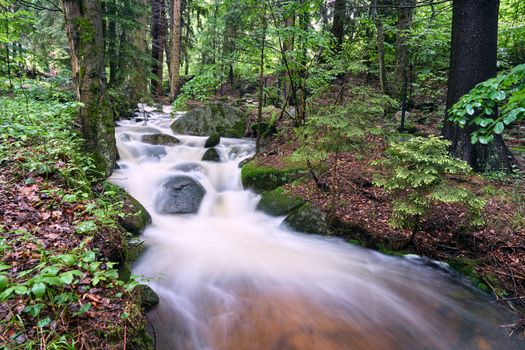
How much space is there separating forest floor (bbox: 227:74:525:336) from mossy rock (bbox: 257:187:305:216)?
167 millimetres

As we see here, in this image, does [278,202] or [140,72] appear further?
[140,72]

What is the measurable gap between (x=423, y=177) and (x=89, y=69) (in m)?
5.67

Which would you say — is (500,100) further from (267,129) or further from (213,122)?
(213,122)

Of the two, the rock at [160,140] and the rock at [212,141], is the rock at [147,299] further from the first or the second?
the rock at [160,140]

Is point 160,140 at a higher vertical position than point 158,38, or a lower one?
lower

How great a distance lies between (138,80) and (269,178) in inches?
343

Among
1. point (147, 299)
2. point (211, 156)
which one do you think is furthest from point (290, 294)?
point (211, 156)

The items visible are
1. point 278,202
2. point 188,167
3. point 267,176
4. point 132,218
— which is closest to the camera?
point 132,218

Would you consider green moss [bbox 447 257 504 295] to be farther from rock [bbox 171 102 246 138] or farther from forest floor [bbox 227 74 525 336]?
rock [bbox 171 102 246 138]

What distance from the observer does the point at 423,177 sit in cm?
415

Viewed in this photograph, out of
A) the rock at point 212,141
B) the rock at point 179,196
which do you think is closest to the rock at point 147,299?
the rock at point 179,196

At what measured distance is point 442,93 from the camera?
11945 mm

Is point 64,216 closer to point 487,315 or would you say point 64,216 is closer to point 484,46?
point 487,315

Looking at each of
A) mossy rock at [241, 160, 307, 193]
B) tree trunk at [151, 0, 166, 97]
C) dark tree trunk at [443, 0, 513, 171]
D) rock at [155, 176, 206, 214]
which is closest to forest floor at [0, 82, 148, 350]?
rock at [155, 176, 206, 214]
